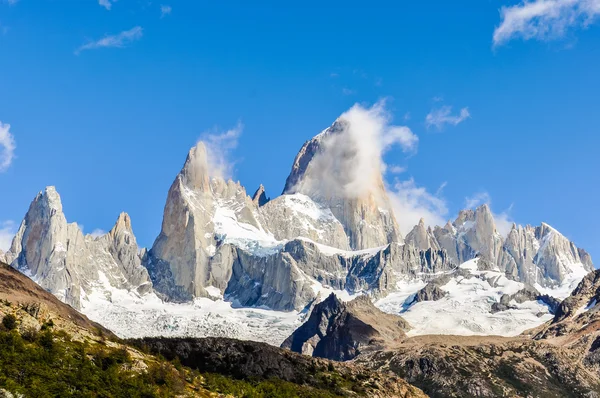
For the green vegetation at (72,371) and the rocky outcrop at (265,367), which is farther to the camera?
the rocky outcrop at (265,367)

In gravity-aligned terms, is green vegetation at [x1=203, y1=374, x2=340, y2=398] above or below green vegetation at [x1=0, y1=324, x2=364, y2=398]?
above

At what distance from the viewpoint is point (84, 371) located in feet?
267

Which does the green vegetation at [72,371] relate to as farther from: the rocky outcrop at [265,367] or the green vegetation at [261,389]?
the rocky outcrop at [265,367]

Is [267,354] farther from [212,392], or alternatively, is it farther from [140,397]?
[140,397]

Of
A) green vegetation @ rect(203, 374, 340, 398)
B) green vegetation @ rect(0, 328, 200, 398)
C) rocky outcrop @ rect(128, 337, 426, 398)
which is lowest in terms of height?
green vegetation @ rect(0, 328, 200, 398)

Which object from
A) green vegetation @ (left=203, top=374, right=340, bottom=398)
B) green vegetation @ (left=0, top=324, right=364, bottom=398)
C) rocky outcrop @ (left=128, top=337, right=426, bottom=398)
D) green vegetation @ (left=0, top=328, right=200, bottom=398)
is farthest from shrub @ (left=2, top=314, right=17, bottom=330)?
rocky outcrop @ (left=128, top=337, right=426, bottom=398)

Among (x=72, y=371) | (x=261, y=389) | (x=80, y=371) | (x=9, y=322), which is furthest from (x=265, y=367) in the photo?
(x=72, y=371)

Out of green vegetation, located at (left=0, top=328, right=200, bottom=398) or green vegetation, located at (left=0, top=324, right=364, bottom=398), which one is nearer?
green vegetation, located at (left=0, top=328, right=200, bottom=398)

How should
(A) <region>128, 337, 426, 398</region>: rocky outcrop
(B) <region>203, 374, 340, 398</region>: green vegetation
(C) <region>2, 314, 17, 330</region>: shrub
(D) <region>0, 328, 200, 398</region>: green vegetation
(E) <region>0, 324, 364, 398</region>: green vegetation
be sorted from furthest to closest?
(A) <region>128, 337, 426, 398</region>: rocky outcrop
(B) <region>203, 374, 340, 398</region>: green vegetation
(C) <region>2, 314, 17, 330</region>: shrub
(E) <region>0, 324, 364, 398</region>: green vegetation
(D) <region>0, 328, 200, 398</region>: green vegetation

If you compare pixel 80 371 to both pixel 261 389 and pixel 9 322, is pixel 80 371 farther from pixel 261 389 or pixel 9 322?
pixel 261 389

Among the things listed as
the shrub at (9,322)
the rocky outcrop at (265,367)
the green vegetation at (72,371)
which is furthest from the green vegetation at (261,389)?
the shrub at (9,322)

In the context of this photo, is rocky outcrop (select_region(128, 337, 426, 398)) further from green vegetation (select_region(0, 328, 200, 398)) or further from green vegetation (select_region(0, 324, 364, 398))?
green vegetation (select_region(0, 328, 200, 398))

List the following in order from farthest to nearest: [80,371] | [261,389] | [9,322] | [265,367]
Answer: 1. [265,367]
2. [261,389]
3. [9,322]
4. [80,371]

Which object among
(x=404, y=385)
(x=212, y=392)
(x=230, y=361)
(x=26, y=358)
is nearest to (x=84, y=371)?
(x=26, y=358)
